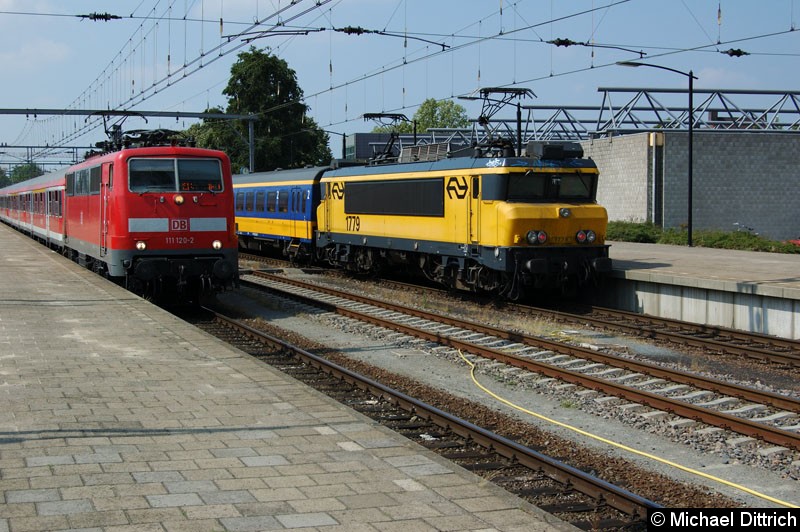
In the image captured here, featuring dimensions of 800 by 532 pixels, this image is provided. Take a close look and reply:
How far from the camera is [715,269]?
18969 mm

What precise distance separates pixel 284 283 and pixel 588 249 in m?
8.94

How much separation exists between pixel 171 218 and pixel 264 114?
148 ft

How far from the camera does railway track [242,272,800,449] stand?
8773mm

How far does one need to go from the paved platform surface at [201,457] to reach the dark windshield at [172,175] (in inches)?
230

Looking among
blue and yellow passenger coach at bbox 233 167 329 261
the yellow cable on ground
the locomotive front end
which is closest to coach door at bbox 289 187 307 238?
blue and yellow passenger coach at bbox 233 167 329 261

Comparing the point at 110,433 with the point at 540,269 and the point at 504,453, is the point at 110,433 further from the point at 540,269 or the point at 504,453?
the point at 540,269

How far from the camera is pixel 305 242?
92.0ft

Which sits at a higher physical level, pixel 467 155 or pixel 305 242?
pixel 467 155

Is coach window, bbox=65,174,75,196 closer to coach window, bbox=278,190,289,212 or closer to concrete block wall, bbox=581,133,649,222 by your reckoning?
coach window, bbox=278,190,289,212

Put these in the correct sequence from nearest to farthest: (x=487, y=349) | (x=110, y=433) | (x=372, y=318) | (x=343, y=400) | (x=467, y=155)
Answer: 1. (x=110, y=433)
2. (x=343, y=400)
3. (x=487, y=349)
4. (x=372, y=318)
5. (x=467, y=155)

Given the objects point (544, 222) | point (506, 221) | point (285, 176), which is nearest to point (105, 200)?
point (506, 221)

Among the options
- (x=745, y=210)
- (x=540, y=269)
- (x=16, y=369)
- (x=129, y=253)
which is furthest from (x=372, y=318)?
(x=745, y=210)

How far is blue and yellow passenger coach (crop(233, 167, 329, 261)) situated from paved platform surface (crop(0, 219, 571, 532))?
1656 centimetres

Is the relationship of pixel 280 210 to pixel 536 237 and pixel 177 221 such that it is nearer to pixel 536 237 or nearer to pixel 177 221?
pixel 177 221
